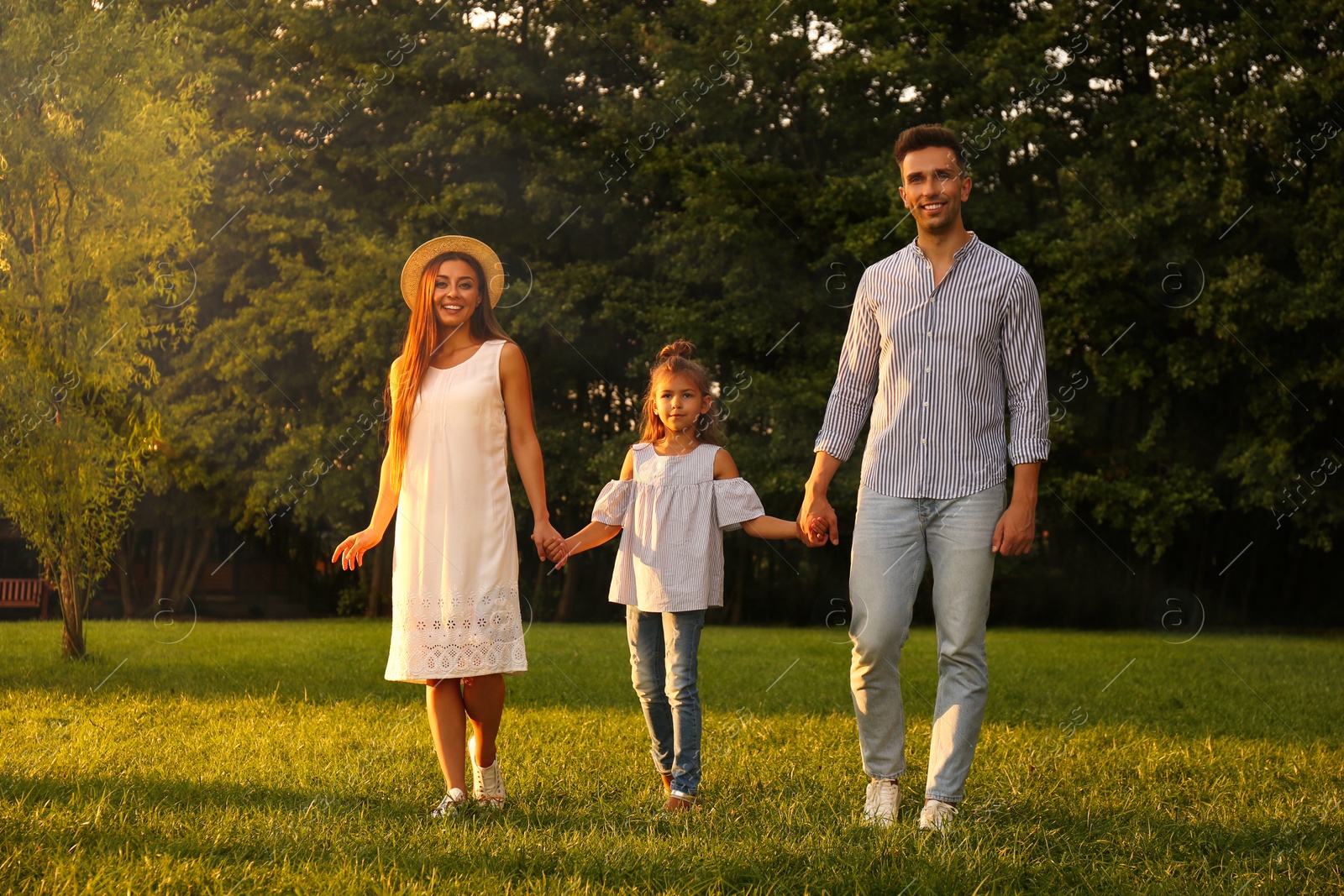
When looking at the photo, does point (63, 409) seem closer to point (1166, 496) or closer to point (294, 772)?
point (294, 772)

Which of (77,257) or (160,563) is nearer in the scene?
(77,257)

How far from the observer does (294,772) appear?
209 inches

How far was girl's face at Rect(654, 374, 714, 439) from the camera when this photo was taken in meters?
4.97

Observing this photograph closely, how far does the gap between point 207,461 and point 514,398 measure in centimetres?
2105

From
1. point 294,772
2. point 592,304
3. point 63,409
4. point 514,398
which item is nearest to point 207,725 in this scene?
point 294,772

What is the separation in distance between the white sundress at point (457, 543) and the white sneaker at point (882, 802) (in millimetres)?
1380

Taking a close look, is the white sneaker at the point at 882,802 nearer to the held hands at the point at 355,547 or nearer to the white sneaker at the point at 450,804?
the white sneaker at the point at 450,804

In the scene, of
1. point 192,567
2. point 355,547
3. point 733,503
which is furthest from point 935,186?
point 192,567

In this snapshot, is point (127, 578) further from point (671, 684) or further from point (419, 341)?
point (671, 684)

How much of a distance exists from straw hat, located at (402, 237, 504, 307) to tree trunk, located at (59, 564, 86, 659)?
7.34 metres

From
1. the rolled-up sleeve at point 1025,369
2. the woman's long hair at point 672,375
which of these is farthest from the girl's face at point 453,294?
the rolled-up sleeve at point 1025,369

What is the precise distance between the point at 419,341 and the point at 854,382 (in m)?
1.71

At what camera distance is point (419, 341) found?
15.7 ft

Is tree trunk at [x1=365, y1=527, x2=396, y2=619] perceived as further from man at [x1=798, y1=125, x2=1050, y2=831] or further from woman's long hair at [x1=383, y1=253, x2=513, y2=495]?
man at [x1=798, y1=125, x2=1050, y2=831]
